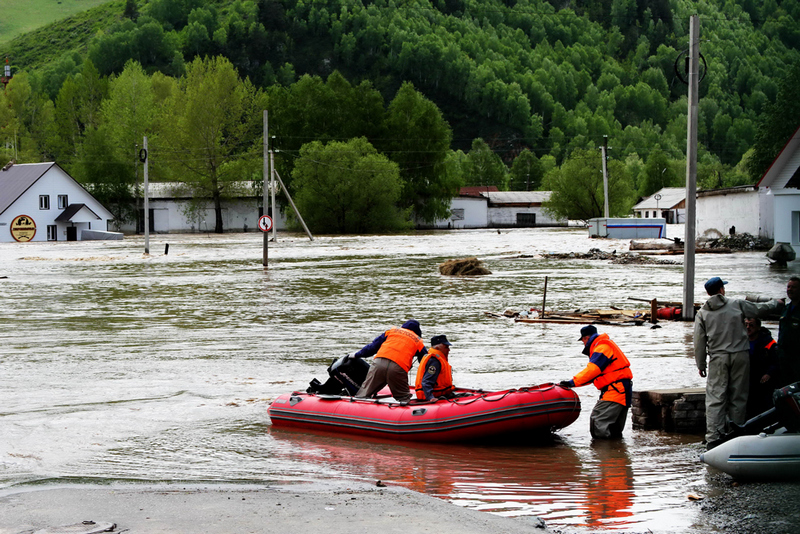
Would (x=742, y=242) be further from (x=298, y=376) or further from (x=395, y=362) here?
(x=395, y=362)

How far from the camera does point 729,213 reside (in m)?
50.2

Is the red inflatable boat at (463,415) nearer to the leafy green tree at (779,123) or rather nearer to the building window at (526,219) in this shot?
the leafy green tree at (779,123)

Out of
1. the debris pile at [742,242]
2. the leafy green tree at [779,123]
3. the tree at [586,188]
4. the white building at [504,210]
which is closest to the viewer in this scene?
the debris pile at [742,242]

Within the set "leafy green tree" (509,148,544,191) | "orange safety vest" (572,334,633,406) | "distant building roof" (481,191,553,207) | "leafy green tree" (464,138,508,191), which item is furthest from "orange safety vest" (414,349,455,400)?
"leafy green tree" (509,148,544,191)

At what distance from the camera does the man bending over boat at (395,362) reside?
11156 mm

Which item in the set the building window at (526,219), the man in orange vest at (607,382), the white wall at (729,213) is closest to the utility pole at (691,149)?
the man in orange vest at (607,382)

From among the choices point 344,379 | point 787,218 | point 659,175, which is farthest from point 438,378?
point 659,175

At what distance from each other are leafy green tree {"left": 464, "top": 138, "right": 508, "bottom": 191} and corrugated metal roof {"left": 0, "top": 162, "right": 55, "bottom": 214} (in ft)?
321

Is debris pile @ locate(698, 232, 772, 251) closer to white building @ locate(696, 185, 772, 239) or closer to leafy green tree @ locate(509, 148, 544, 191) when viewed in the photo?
white building @ locate(696, 185, 772, 239)

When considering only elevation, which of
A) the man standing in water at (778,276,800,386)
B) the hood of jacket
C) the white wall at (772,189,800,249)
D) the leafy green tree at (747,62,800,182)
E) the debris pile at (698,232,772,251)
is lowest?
the man standing in water at (778,276,800,386)

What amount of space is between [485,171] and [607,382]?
6128 inches

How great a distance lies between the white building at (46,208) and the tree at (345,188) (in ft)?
61.9

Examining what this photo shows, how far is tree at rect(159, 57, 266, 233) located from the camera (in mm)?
91812

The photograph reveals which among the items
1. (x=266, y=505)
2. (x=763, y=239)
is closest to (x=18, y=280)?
(x=266, y=505)
